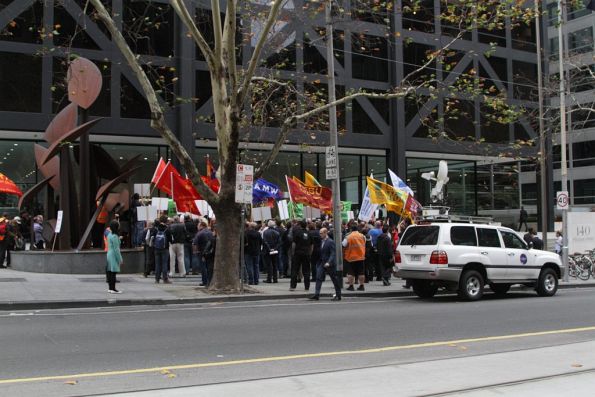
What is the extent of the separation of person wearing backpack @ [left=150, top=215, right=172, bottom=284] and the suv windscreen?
254 inches

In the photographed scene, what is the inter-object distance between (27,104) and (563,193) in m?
22.9

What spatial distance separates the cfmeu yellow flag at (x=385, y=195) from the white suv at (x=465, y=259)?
5299 mm

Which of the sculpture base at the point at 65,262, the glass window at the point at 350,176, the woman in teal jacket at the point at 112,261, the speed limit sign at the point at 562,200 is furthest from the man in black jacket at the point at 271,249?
the glass window at the point at 350,176

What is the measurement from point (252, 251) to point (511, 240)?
708cm

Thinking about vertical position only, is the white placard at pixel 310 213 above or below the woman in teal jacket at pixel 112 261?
above

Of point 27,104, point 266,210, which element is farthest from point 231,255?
point 27,104

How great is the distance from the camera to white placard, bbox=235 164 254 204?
48.9ft

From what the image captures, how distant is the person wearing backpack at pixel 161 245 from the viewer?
54.0 feet

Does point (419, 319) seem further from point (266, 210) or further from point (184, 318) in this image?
point (266, 210)

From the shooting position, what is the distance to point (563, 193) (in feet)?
66.3

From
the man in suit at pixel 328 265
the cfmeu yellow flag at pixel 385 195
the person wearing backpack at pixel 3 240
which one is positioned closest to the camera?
the man in suit at pixel 328 265

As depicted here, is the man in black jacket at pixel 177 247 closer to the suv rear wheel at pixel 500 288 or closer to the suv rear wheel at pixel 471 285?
the suv rear wheel at pixel 471 285

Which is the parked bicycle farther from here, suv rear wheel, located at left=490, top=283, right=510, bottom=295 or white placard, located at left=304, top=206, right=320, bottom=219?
white placard, located at left=304, top=206, right=320, bottom=219

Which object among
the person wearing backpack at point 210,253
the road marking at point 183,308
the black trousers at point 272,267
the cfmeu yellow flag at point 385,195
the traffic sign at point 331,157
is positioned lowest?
the road marking at point 183,308
